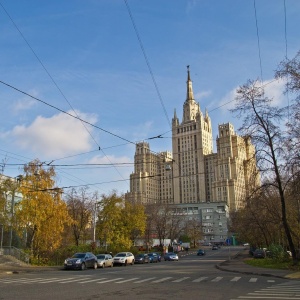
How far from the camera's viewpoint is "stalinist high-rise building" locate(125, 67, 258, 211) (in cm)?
3425

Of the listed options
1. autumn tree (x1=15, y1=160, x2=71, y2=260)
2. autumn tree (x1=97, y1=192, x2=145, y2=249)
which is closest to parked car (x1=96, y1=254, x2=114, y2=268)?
autumn tree (x1=15, y1=160, x2=71, y2=260)

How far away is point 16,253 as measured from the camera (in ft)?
127

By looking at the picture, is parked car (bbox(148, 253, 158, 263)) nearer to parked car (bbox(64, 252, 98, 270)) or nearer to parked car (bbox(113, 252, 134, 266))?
parked car (bbox(113, 252, 134, 266))

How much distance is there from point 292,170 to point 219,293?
14.0 meters

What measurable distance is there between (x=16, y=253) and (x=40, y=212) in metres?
4.79

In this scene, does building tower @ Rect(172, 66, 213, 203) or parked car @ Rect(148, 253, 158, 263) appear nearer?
building tower @ Rect(172, 66, 213, 203)

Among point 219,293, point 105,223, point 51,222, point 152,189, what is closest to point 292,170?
point 219,293

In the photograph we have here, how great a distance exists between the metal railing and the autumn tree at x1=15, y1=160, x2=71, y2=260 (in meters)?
0.94

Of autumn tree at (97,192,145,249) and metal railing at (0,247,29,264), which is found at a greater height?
autumn tree at (97,192,145,249)

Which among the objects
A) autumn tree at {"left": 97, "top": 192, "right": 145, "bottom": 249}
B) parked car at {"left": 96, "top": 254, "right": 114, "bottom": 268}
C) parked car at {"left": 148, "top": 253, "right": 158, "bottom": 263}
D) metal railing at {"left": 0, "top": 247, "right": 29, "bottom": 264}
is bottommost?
parked car at {"left": 148, "top": 253, "right": 158, "bottom": 263}

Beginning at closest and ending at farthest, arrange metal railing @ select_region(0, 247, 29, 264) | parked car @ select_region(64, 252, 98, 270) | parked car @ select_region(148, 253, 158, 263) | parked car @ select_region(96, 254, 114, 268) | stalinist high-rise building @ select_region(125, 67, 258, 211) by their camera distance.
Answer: parked car @ select_region(64, 252, 98, 270), stalinist high-rise building @ select_region(125, 67, 258, 211), metal railing @ select_region(0, 247, 29, 264), parked car @ select_region(96, 254, 114, 268), parked car @ select_region(148, 253, 158, 263)

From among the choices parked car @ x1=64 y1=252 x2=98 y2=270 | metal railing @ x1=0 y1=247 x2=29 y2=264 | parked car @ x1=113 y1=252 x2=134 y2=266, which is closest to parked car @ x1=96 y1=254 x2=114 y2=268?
parked car @ x1=113 y1=252 x2=134 y2=266

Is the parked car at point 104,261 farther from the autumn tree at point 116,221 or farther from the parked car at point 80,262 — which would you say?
the autumn tree at point 116,221

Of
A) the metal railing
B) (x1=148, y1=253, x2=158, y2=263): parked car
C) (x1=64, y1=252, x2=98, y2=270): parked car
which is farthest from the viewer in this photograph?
(x1=148, y1=253, x2=158, y2=263): parked car
